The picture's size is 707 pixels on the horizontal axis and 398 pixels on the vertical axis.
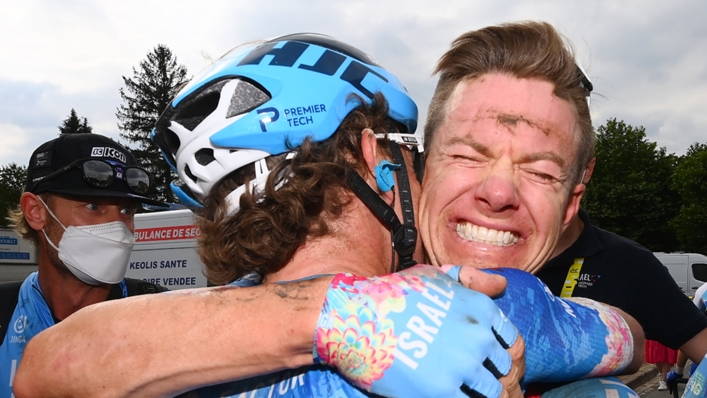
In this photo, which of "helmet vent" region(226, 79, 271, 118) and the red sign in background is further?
the red sign in background

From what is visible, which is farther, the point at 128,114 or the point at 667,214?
the point at 128,114

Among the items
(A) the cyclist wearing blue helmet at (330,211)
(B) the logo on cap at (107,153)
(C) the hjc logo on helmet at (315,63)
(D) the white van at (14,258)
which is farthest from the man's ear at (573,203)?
(D) the white van at (14,258)

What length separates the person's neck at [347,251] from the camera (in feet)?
5.67

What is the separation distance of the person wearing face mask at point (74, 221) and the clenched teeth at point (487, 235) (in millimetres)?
2940

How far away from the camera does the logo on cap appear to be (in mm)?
4069

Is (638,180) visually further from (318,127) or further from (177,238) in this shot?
(318,127)

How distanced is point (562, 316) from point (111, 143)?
375 centimetres

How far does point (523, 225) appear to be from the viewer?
2.00 m

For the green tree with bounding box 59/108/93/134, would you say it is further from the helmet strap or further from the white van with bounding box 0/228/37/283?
the helmet strap

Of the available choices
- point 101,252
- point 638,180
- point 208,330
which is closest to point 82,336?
point 208,330

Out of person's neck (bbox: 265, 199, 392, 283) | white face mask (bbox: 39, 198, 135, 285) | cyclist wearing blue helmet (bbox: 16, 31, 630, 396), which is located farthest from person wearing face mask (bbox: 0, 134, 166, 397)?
person's neck (bbox: 265, 199, 392, 283)

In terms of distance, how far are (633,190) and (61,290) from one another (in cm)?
5167

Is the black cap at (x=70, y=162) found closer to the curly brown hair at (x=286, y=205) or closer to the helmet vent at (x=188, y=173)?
the helmet vent at (x=188, y=173)

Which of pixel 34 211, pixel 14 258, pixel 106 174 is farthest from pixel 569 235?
pixel 14 258
